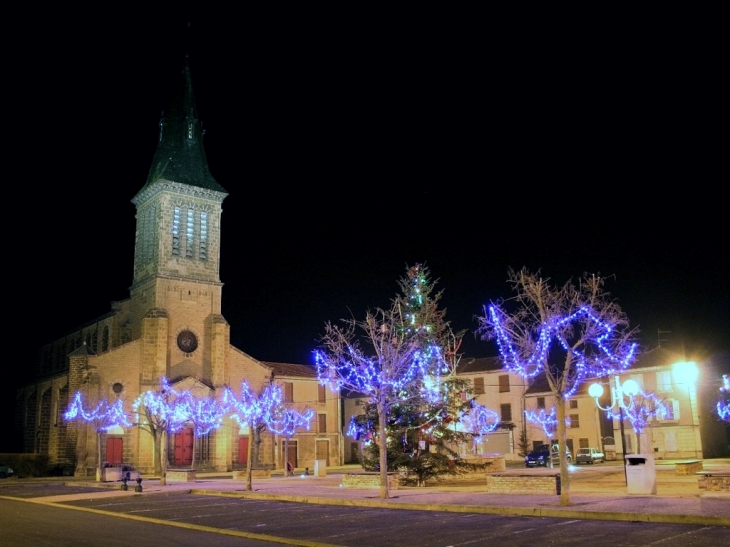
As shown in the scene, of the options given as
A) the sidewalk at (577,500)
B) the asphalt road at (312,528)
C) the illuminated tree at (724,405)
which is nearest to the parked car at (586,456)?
the illuminated tree at (724,405)

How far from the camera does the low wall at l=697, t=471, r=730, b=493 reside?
62.9ft

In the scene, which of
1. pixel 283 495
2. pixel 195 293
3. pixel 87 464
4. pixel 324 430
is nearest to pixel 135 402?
pixel 87 464

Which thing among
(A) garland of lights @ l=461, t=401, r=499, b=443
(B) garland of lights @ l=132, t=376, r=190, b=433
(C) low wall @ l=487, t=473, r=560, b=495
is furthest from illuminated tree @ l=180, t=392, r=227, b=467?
(C) low wall @ l=487, t=473, r=560, b=495

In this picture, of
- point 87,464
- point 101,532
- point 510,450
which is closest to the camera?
point 101,532

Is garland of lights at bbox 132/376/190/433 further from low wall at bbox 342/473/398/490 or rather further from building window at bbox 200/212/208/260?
low wall at bbox 342/473/398/490

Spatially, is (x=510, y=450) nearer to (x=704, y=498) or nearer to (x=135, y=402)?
(x=135, y=402)

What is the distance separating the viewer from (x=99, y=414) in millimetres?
45844

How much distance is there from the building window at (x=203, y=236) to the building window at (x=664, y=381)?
122ft

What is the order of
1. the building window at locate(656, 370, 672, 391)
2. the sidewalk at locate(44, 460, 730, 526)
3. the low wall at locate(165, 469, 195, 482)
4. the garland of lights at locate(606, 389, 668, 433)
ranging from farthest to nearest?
the building window at locate(656, 370, 672, 391) → the garland of lights at locate(606, 389, 668, 433) → the low wall at locate(165, 469, 195, 482) → the sidewalk at locate(44, 460, 730, 526)

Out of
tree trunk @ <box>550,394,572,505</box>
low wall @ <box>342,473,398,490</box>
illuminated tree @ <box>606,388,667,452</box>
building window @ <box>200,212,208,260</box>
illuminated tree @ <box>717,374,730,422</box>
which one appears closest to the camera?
tree trunk @ <box>550,394,572,505</box>

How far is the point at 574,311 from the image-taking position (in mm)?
21016

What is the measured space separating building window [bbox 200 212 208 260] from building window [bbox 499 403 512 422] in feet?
98.1

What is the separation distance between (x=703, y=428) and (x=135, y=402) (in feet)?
139

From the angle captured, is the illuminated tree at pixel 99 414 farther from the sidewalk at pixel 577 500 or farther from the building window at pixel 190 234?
the sidewalk at pixel 577 500
